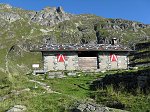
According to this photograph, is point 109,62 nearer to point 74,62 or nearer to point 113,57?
point 113,57

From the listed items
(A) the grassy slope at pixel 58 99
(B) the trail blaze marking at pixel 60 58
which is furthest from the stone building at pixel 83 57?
(A) the grassy slope at pixel 58 99

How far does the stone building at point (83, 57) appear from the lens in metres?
49.8

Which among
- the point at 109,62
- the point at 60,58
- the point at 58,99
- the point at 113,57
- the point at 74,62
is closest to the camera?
the point at 58,99

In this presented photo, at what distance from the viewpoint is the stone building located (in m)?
49.8

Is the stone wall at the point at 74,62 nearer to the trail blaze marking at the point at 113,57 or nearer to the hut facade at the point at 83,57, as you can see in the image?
the hut facade at the point at 83,57

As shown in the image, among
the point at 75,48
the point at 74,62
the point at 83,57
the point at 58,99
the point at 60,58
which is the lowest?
the point at 58,99

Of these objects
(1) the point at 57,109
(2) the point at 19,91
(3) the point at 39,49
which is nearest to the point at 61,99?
(1) the point at 57,109

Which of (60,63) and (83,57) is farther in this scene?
(83,57)

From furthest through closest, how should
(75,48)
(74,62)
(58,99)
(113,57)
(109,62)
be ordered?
(113,57)
(109,62)
(75,48)
(74,62)
(58,99)

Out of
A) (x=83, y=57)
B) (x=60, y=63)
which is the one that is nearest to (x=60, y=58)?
(x=60, y=63)

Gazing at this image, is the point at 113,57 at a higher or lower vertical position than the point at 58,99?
higher

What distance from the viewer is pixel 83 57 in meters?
52.1

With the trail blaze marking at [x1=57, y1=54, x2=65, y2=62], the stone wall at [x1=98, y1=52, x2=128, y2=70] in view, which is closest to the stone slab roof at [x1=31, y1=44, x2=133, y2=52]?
the stone wall at [x1=98, y1=52, x2=128, y2=70]

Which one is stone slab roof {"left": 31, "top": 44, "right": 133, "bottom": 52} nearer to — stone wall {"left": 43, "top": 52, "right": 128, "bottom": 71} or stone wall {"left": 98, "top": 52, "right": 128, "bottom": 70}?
stone wall {"left": 43, "top": 52, "right": 128, "bottom": 71}
